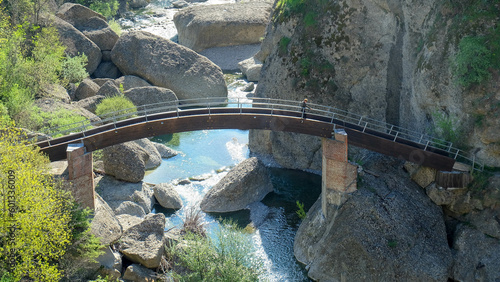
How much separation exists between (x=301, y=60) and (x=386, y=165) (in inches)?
542

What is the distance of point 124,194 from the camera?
40.0 m

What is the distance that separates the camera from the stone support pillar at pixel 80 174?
32.2 m

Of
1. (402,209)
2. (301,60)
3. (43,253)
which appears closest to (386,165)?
(402,209)

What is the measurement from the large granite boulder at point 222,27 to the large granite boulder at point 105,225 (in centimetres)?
3908

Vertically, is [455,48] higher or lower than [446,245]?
higher

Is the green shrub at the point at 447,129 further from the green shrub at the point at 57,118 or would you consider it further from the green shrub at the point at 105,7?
the green shrub at the point at 105,7

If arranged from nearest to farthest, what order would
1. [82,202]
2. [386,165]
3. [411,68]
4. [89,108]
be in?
[82,202] → [386,165] → [411,68] → [89,108]

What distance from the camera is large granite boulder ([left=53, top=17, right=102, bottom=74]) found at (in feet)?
196

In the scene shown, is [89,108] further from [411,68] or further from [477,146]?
[477,146]

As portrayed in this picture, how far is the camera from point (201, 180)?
149 ft

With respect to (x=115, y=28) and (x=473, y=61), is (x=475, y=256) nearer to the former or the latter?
(x=473, y=61)

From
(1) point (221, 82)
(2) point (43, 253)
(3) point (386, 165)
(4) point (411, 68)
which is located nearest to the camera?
(2) point (43, 253)

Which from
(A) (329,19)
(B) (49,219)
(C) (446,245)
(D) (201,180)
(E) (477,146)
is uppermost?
(A) (329,19)

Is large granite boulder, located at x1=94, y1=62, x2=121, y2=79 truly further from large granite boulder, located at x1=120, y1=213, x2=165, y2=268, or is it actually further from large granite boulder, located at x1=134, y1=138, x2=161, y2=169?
large granite boulder, located at x1=120, y1=213, x2=165, y2=268
